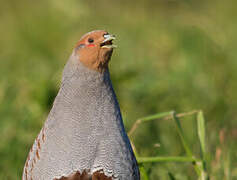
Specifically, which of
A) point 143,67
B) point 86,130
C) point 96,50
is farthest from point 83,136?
point 143,67

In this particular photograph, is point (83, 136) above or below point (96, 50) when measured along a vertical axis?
below

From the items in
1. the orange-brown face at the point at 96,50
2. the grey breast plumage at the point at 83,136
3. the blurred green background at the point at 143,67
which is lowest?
the blurred green background at the point at 143,67

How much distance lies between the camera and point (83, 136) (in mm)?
2625

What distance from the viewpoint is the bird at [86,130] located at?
261cm

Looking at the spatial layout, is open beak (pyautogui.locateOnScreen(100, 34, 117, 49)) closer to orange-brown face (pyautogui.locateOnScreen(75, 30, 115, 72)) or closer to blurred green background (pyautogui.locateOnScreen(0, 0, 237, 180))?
orange-brown face (pyautogui.locateOnScreen(75, 30, 115, 72))

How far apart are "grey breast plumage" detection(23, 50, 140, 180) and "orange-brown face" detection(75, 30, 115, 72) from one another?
4cm

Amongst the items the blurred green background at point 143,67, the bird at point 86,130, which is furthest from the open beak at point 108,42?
the blurred green background at point 143,67

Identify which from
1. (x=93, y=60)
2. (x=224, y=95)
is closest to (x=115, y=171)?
(x=93, y=60)

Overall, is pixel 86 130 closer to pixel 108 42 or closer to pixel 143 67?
pixel 108 42

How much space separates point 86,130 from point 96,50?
0.44 meters

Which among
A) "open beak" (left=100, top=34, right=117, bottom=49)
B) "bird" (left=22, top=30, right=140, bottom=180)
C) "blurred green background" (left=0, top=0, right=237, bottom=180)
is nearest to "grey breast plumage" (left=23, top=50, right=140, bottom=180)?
"bird" (left=22, top=30, right=140, bottom=180)

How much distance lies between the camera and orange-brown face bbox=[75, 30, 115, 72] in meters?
2.67

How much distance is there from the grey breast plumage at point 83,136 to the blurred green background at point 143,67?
1350 millimetres

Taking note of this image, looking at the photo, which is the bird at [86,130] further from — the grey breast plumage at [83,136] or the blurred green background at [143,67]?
the blurred green background at [143,67]
